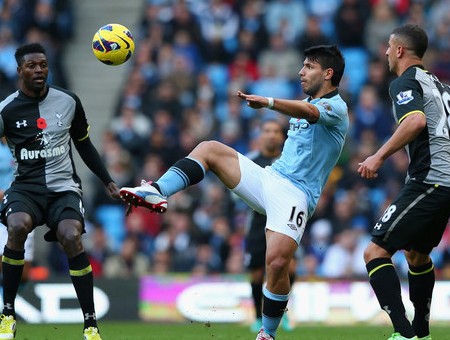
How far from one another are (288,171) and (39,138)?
7.14 ft

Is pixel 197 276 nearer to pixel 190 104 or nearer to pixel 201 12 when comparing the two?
pixel 190 104

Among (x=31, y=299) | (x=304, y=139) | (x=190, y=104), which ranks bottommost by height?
(x=31, y=299)

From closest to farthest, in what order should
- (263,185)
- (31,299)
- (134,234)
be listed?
(263,185), (31,299), (134,234)

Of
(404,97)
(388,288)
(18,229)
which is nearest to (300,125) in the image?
(404,97)

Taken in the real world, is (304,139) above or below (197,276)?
above

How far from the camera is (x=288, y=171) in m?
9.07

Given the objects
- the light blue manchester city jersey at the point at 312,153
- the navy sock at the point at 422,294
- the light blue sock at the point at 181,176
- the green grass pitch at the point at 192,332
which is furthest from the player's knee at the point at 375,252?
the green grass pitch at the point at 192,332

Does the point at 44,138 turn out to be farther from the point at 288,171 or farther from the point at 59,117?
the point at 288,171

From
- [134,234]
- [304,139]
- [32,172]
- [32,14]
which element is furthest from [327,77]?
[32,14]

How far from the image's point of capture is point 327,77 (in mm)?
9109

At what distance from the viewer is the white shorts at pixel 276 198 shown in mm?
8891

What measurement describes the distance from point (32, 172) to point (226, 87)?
395 inches

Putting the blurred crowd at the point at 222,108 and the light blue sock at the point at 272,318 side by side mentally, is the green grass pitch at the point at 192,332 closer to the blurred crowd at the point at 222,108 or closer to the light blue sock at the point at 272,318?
the light blue sock at the point at 272,318

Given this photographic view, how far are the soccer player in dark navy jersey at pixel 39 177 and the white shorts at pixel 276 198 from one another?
1.24 meters
